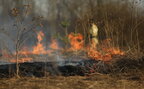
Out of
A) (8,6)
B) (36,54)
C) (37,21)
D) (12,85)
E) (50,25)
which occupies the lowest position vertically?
(12,85)

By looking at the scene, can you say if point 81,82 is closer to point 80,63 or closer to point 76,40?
point 80,63

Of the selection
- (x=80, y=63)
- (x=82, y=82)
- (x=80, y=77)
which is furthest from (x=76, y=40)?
(x=82, y=82)

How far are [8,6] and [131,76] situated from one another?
18656 millimetres

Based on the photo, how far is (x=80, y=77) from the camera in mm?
7723

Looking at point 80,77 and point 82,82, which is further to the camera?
point 80,77

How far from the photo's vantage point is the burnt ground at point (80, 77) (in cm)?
663

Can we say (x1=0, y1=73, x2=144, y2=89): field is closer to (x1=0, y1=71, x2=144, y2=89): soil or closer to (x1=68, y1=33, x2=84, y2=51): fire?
(x1=0, y1=71, x2=144, y2=89): soil

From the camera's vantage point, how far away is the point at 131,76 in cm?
772

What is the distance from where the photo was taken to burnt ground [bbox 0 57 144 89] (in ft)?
21.7

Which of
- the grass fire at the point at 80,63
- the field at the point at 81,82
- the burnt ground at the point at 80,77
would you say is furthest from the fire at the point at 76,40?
the field at the point at 81,82

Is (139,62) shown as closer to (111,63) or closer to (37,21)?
(111,63)

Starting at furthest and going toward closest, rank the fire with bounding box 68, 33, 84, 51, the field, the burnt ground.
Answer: the fire with bounding box 68, 33, 84, 51 → the burnt ground → the field

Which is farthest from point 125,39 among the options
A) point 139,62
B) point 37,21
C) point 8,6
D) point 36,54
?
point 8,6

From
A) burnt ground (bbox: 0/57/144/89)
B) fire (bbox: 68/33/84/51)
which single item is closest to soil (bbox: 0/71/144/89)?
burnt ground (bbox: 0/57/144/89)
